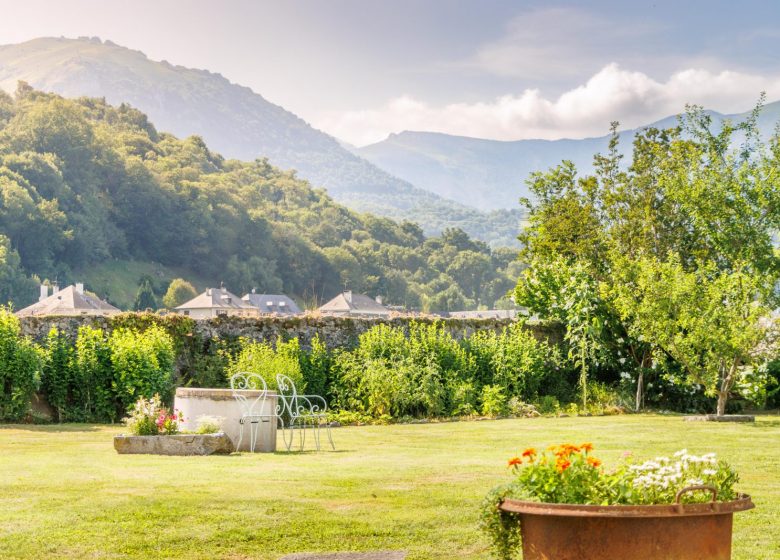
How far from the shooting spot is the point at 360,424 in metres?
15.8

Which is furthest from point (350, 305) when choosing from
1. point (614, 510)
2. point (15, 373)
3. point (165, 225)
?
point (614, 510)

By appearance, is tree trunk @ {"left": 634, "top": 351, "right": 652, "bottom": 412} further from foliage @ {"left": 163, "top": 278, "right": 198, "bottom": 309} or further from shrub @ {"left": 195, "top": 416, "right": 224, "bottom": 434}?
foliage @ {"left": 163, "top": 278, "right": 198, "bottom": 309}

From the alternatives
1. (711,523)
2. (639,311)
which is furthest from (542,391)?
(711,523)

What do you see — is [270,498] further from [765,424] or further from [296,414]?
[765,424]

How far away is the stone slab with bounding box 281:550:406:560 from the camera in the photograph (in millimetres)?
5754

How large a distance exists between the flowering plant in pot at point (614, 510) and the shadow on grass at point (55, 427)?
10.1 meters

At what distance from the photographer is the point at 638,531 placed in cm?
393

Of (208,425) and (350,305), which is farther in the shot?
(350,305)

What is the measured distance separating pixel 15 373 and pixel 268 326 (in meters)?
4.96

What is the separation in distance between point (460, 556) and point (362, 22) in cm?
3859

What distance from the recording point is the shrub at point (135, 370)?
582 inches

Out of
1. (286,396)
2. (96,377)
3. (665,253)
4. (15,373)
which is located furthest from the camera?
(665,253)

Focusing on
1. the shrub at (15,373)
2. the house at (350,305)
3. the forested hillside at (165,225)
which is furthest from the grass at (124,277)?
the shrub at (15,373)

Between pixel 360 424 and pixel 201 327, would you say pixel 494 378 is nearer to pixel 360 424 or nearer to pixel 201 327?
pixel 360 424
